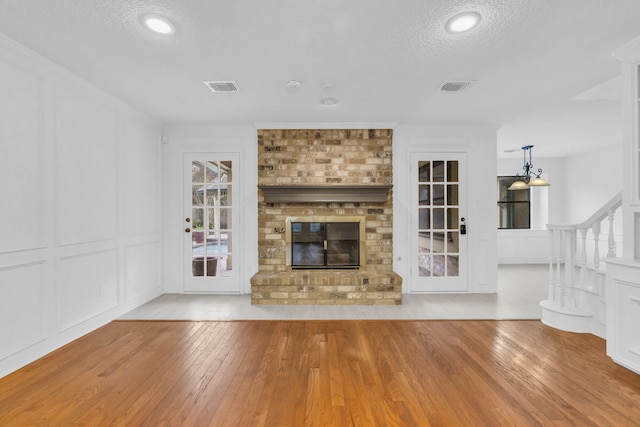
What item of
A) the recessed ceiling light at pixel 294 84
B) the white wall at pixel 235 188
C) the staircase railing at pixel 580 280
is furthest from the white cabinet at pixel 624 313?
the white wall at pixel 235 188

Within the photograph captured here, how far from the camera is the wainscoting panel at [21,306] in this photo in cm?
223

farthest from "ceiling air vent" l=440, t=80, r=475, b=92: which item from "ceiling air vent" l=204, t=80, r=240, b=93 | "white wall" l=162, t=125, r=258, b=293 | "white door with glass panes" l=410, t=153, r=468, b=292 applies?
"white wall" l=162, t=125, r=258, b=293

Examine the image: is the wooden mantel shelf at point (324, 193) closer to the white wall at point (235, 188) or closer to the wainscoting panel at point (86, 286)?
the white wall at point (235, 188)

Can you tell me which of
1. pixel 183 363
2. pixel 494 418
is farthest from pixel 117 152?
pixel 494 418

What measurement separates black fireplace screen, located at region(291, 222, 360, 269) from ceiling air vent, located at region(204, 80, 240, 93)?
1942 mm

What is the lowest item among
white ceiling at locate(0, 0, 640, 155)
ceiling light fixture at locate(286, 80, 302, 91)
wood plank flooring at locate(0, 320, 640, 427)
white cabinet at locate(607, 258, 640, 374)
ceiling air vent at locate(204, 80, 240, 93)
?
wood plank flooring at locate(0, 320, 640, 427)

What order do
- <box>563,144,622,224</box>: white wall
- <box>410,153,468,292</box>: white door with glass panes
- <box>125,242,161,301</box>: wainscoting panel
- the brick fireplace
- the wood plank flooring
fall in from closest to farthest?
the wood plank flooring, <box>125,242,161,301</box>: wainscoting panel, the brick fireplace, <box>410,153,468,292</box>: white door with glass panes, <box>563,144,622,224</box>: white wall

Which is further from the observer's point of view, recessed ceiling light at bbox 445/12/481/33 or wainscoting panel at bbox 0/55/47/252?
wainscoting panel at bbox 0/55/47/252

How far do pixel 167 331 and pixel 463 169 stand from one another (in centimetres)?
425

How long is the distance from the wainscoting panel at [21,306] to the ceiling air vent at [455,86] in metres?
3.93

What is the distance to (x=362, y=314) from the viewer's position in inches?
139

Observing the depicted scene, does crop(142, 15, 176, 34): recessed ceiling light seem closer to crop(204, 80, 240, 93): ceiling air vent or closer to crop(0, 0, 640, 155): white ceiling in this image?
crop(0, 0, 640, 155): white ceiling

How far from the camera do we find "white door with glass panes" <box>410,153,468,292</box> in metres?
4.48

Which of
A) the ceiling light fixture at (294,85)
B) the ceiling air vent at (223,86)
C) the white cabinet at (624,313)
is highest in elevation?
the ceiling air vent at (223,86)
